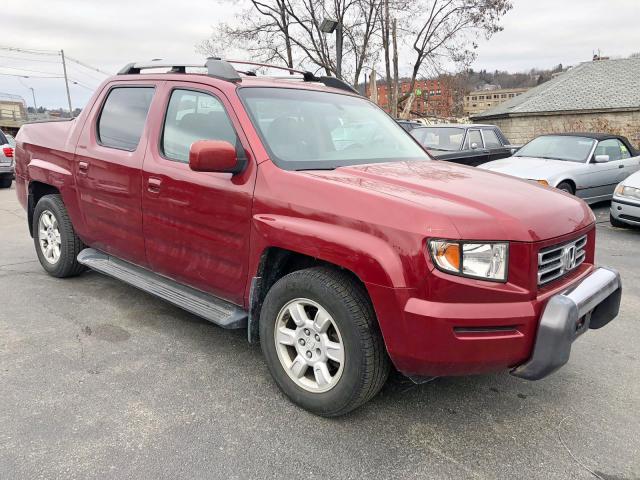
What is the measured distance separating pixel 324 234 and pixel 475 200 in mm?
778

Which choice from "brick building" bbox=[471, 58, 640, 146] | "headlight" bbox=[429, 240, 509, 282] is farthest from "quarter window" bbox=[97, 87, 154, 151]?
"brick building" bbox=[471, 58, 640, 146]

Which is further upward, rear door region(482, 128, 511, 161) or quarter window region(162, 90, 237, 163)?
quarter window region(162, 90, 237, 163)

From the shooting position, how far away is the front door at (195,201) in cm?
305

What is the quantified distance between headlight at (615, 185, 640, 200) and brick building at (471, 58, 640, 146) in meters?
18.5

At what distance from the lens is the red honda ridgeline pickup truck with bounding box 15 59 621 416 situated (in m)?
2.32

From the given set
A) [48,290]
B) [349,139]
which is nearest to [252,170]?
[349,139]

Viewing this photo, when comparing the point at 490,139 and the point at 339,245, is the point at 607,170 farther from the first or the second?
the point at 339,245

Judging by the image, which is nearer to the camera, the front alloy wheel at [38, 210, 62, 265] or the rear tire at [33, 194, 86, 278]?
the rear tire at [33, 194, 86, 278]

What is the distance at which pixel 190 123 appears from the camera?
138 inches

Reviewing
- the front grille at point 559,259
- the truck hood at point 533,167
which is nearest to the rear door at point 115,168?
the front grille at point 559,259

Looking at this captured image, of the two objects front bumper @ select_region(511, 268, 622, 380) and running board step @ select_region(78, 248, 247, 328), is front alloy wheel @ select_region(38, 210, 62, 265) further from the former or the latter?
front bumper @ select_region(511, 268, 622, 380)

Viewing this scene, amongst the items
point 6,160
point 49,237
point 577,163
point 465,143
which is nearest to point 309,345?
point 49,237

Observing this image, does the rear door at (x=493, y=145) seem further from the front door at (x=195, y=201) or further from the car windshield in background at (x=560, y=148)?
the front door at (x=195, y=201)

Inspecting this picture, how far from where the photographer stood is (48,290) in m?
4.71
